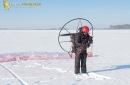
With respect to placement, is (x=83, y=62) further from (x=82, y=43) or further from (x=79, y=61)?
(x=82, y=43)

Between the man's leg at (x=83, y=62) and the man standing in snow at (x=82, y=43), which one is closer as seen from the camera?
the man standing in snow at (x=82, y=43)

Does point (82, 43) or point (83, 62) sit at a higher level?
point (82, 43)

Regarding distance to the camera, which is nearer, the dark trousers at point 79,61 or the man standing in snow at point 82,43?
the man standing in snow at point 82,43

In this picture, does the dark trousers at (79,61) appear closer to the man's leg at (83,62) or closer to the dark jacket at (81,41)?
the man's leg at (83,62)

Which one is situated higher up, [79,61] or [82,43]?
[82,43]

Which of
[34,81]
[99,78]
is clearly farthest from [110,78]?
[34,81]

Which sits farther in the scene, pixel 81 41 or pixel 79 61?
pixel 79 61

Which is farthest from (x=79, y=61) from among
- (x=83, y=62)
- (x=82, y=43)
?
(x=82, y=43)

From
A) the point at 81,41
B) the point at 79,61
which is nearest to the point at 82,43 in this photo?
the point at 81,41

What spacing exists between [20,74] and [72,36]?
2057 mm

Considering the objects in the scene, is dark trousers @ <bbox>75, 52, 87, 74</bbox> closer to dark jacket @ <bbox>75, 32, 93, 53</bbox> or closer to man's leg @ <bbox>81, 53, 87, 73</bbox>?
man's leg @ <bbox>81, 53, 87, 73</bbox>

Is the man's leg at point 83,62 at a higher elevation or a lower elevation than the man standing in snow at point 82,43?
lower

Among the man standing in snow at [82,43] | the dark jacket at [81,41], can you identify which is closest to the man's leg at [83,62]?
the man standing in snow at [82,43]

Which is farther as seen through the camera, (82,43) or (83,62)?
(83,62)
